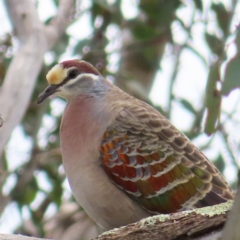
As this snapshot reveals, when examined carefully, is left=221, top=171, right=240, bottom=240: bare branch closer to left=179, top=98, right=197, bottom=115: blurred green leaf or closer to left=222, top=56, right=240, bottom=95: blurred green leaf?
left=222, top=56, right=240, bottom=95: blurred green leaf

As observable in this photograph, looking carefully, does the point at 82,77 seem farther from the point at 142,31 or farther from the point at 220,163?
the point at 220,163

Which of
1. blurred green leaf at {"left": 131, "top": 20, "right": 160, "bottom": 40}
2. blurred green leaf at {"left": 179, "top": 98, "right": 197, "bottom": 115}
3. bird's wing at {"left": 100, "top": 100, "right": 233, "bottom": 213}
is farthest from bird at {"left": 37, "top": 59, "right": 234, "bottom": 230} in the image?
blurred green leaf at {"left": 179, "top": 98, "right": 197, "bottom": 115}

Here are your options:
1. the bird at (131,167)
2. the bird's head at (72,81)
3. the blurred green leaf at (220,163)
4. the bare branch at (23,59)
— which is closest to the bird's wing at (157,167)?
the bird at (131,167)

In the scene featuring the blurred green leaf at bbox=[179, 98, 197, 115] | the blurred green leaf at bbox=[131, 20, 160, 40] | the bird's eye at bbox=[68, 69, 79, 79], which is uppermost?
the blurred green leaf at bbox=[131, 20, 160, 40]

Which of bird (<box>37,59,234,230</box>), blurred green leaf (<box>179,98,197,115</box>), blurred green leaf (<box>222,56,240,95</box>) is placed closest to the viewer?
blurred green leaf (<box>222,56,240,95</box>)

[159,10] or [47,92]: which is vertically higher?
[159,10]

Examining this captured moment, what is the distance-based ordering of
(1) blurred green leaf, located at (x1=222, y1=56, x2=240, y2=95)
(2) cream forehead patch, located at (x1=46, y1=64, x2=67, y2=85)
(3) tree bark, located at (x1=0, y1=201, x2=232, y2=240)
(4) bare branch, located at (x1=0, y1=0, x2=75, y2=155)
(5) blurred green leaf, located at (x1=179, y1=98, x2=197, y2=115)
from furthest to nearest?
(5) blurred green leaf, located at (x1=179, y1=98, x2=197, y2=115)
(2) cream forehead patch, located at (x1=46, y1=64, x2=67, y2=85)
(4) bare branch, located at (x1=0, y1=0, x2=75, y2=155)
(3) tree bark, located at (x1=0, y1=201, x2=232, y2=240)
(1) blurred green leaf, located at (x1=222, y1=56, x2=240, y2=95)

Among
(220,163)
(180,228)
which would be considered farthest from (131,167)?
(220,163)
